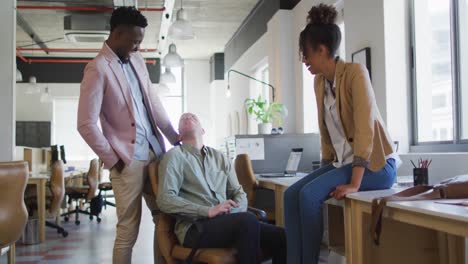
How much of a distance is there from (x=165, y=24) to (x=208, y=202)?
6793mm

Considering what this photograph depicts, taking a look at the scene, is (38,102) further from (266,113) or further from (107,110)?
(107,110)

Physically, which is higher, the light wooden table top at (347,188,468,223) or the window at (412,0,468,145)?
the window at (412,0,468,145)

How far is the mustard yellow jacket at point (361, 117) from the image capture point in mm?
2039

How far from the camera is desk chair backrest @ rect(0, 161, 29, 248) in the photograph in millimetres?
3146

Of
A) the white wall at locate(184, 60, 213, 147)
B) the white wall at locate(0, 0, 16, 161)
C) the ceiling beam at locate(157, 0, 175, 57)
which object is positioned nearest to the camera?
the white wall at locate(0, 0, 16, 161)

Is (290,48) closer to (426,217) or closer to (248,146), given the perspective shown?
(248,146)

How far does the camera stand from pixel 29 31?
9898 millimetres

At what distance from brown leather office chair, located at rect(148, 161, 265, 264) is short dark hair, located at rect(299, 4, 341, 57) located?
990mm

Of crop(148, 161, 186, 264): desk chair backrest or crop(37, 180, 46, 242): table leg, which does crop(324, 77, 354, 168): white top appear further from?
crop(37, 180, 46, 242): table leg

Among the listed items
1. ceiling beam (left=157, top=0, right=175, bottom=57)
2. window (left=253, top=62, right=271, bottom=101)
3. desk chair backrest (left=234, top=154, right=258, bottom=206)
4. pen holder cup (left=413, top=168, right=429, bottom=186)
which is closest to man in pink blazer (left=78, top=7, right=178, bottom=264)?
pen holder cup (left=413, top=168, right=429, bottom=186)

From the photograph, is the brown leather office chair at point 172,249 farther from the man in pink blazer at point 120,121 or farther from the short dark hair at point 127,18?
the short dark hair at point 127,18

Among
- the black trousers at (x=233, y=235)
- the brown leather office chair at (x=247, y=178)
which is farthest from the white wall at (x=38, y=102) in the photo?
the black trousers at (x=233, y=235)

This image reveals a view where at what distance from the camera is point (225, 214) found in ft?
7.92

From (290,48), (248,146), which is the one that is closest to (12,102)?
(248,146)
